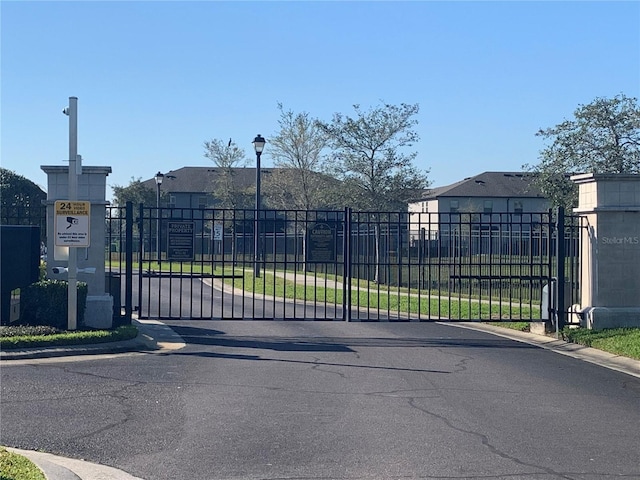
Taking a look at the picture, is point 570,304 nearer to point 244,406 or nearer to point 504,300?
point 504,300

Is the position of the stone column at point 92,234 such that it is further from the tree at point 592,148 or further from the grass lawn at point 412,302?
the tree at point 592,148

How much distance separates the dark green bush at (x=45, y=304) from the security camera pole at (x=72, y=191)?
278 millimetres

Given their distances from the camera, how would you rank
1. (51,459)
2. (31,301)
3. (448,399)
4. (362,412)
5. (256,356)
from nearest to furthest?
(51,459), (362,412), (448,399), (256,356), (31,301)

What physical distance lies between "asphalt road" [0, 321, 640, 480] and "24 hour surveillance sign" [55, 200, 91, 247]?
2357 millimetres

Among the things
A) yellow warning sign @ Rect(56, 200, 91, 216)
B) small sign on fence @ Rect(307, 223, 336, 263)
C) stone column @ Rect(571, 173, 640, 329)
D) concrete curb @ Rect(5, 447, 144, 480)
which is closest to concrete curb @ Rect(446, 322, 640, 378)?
stone column @ Rect(571, 173, 640, 329)

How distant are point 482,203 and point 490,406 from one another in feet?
204

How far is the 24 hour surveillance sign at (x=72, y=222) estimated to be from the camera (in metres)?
13.5

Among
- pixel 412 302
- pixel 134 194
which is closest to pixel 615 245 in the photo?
pixel 412 302

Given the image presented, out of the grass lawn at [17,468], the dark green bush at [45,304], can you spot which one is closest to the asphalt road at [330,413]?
the grass lawn at [17,468]

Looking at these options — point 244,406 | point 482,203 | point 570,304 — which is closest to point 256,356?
point 244,406

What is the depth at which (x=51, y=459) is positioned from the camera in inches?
267

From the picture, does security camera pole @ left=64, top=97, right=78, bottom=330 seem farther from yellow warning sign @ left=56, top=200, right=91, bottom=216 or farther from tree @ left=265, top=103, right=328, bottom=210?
tree @ left=265, top=103, right=328, bottom=210

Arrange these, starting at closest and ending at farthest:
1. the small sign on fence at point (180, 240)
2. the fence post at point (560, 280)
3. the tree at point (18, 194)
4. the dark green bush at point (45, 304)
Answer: the dark green bush at point (45, 304), the small sign on fence at point (180, 240), the fence post at point (560, 280), the tree at point (18, 194)

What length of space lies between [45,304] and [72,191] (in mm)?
2067
